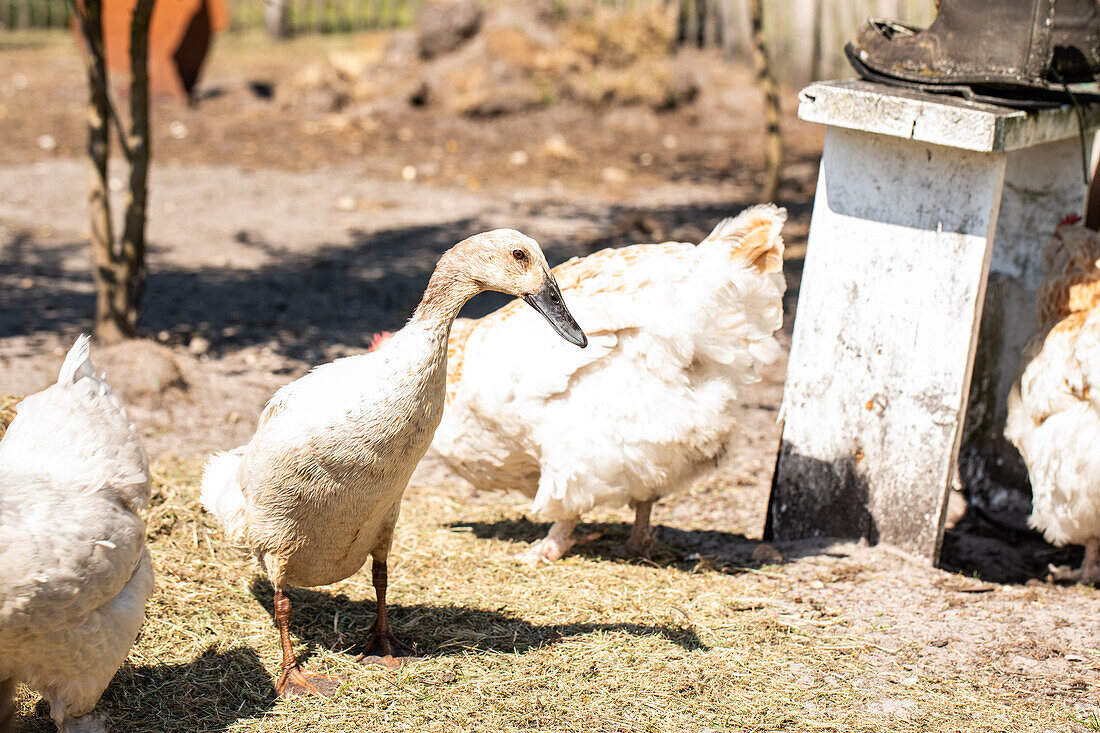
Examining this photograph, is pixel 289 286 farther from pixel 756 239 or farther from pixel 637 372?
pixel 756 239

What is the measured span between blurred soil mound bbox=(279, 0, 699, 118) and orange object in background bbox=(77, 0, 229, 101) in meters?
1.32

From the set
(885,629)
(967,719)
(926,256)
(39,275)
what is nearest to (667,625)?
(885,629)

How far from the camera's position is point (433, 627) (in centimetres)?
431

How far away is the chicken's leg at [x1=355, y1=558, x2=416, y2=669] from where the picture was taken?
398 cm

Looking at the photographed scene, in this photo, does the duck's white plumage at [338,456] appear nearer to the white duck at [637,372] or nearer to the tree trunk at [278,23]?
the white duck at [637,372]

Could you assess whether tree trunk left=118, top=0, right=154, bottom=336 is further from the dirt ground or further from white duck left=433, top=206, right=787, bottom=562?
white duck left=433, top=206, right=787, bottom=562

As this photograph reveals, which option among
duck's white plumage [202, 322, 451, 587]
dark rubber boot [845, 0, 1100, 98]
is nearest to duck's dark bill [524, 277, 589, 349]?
duck's white plumage [202, 322, 451, 587]

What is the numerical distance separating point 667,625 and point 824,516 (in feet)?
4.10

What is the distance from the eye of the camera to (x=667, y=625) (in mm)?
4371

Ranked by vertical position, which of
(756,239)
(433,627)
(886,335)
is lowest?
(433,627)

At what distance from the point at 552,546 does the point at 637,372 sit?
1025 millimetres

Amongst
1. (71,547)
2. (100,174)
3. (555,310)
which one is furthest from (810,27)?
(71,547)

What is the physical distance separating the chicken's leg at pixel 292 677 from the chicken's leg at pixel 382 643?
0.17m

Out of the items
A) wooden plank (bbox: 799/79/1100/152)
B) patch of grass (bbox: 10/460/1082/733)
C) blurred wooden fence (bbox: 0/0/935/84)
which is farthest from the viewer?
blurred wooden fence (bbox: 0/0/935/84)
